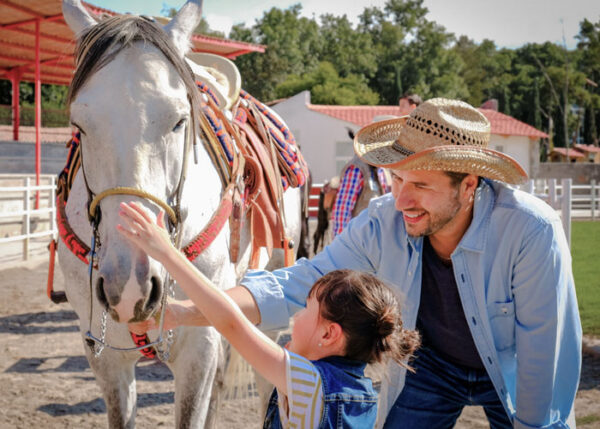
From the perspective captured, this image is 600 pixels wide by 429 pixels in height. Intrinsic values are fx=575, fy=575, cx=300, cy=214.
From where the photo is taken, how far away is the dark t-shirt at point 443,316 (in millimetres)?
2191

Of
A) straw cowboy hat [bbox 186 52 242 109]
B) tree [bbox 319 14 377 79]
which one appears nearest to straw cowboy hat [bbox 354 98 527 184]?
straw cowboy hat [bbox 186 52 242 109]

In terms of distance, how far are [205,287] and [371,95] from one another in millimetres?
44276

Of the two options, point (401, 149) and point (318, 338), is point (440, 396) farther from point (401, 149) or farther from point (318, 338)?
point (401, 149)

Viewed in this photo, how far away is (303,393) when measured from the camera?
151cm

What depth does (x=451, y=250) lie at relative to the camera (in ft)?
7.31

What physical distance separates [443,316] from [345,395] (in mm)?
802

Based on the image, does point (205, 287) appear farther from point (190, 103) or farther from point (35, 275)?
point (35, 275)

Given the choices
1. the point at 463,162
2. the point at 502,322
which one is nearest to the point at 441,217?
the point at 463,162

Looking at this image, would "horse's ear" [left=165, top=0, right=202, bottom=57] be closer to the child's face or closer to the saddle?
the saddle

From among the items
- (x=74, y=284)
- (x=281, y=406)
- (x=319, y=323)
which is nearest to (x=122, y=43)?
(x=74, y=284)

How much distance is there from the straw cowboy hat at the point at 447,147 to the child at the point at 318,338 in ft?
1.66

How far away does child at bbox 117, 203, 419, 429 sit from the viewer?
Answer: 58.9 inches

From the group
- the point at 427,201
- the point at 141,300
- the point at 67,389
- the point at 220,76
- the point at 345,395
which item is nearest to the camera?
the point at 345,395

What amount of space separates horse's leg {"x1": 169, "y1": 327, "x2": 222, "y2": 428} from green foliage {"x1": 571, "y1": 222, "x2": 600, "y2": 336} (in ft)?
14.3
